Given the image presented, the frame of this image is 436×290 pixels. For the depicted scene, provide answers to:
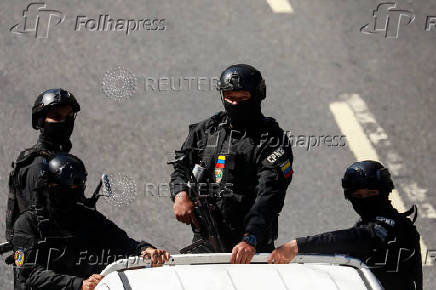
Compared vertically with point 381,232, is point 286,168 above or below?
above

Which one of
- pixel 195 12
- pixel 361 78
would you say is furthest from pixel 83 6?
pixel 361 78

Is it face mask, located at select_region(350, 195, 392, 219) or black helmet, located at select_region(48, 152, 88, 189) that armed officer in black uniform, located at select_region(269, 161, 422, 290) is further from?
black helmet, located at select_region(48, 152, 88, 189)

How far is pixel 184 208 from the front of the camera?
9414mm

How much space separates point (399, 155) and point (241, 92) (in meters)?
5.68

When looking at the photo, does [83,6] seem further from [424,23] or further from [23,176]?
[23,176]

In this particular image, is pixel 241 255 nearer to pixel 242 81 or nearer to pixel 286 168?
pixel 286 168

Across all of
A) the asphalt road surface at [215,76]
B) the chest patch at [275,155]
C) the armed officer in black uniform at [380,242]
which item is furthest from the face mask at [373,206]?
the asphalt road surface at [215,76]

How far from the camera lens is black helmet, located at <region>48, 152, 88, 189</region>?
8711 mm

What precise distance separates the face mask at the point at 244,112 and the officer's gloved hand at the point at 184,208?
2.77ft

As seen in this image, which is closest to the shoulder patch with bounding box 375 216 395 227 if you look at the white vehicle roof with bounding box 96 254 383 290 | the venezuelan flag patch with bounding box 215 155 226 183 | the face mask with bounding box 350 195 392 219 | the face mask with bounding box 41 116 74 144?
the face mask with bounding box 350 195 392 219

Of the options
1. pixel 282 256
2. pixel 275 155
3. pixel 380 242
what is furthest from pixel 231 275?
pixel 275 155

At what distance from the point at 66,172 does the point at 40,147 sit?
1.30 metres

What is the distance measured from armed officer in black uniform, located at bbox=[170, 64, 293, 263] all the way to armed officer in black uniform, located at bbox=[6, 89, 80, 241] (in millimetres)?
1148

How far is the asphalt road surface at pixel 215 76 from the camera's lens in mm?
13945
